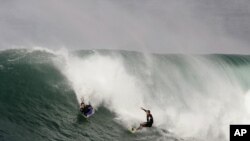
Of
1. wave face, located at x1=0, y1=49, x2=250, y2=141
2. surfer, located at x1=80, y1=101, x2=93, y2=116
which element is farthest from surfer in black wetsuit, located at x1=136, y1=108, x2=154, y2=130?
surfer, located at x1=80, y1=101, x2=93, y2=116

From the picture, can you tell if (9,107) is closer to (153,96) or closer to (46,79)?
(46,79)

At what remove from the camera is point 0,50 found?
25.2 m

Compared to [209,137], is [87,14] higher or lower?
higher

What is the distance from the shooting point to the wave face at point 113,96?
20.5 metres

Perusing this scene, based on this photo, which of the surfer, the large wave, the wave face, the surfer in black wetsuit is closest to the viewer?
the wave face

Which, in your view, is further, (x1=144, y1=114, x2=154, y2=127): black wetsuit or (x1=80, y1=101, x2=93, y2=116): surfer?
(x1=144, y1=114, x2=154, y2=127): black wetsuit

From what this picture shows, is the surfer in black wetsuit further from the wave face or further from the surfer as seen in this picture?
the surfer

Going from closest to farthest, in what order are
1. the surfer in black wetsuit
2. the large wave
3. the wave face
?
the wave face < the surfer in black wetsuit < the large wave

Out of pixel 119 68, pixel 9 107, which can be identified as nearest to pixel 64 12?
pixel 119 68

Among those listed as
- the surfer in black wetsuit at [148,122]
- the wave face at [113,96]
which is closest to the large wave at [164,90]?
the wave face at [113,96]

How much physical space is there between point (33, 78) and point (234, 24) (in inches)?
703

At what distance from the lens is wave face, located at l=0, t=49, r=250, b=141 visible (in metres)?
20.5

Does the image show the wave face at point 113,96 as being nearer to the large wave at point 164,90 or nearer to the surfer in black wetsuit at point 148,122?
the large wave at point 164,90

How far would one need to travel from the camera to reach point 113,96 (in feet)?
80.0
